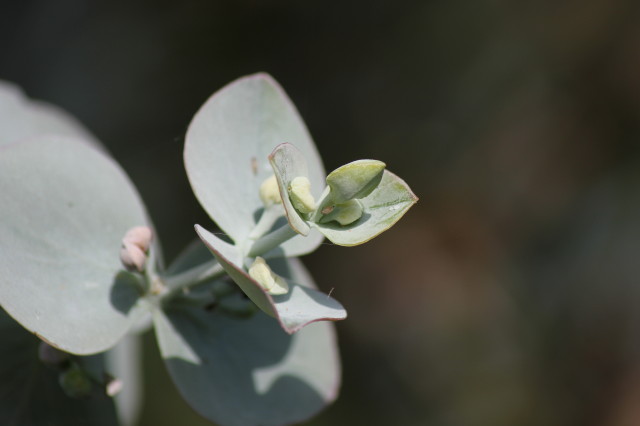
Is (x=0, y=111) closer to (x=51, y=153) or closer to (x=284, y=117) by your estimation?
(x=51, y=153)

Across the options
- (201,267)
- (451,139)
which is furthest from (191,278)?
(451,139)

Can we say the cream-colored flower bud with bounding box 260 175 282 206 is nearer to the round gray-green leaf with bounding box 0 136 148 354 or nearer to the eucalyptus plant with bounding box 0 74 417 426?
the eucalyptus plant with bounding box 0 74 417 426

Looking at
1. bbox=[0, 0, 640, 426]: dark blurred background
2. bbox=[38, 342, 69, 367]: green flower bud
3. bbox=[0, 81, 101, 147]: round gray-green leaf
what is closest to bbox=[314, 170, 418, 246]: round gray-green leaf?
bbox=[38, 342, 69, 367]: green flower bud

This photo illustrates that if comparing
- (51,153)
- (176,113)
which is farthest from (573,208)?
(51,153)

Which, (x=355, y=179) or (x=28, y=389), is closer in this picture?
(x=355, y=179)

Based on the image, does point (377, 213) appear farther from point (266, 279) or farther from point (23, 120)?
point (23, 120)

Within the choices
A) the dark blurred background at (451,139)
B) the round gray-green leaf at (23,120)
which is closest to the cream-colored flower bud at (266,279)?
the round gray-green leaf at (23,120)
